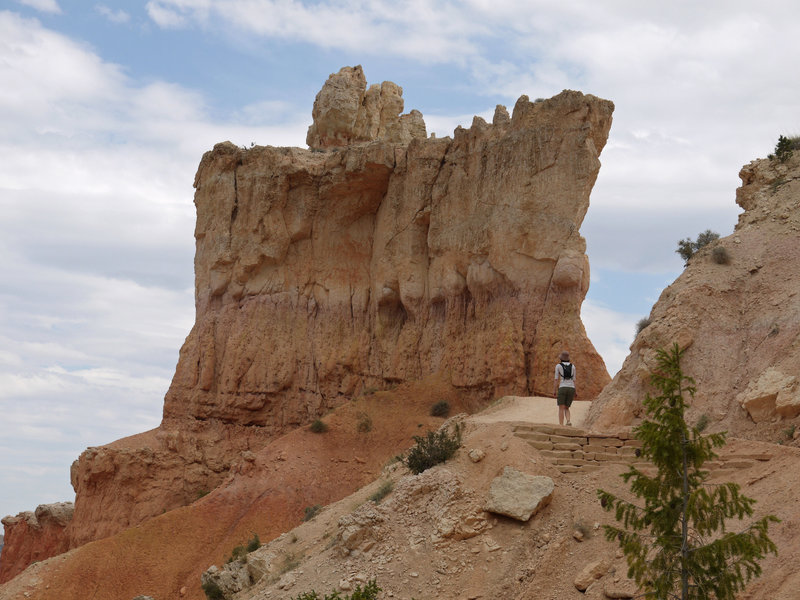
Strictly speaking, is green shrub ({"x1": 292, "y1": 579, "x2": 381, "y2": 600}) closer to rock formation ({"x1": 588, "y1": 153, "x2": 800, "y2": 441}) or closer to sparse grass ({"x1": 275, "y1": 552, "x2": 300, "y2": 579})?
sparse grass ({"x1": 275, "y1": 552, "x2": 300, "y2": 579})

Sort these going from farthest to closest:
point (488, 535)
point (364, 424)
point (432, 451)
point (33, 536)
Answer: point (33, 536) → point (364, 424) → point (432, 451) → point (488, 535)

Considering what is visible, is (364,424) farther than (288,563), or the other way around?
(364,424)

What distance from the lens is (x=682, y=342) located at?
16.5 meters

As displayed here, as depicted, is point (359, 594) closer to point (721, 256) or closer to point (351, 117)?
point (721, 256)

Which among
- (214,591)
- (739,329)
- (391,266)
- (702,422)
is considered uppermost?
(391,266)

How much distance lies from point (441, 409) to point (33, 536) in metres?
17.5

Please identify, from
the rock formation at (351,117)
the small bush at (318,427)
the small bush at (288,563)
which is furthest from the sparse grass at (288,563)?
the rock formation at (351,117)

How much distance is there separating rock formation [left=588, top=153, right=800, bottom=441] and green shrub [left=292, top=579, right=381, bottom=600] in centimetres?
562

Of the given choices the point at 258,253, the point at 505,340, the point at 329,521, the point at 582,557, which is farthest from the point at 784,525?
the point at 258,253

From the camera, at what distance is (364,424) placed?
1192 inches

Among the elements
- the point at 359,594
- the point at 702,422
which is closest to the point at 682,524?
the point at 359,594

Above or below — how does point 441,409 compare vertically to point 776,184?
below

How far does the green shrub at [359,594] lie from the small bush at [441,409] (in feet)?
51.5

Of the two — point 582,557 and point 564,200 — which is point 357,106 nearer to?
point 564,200
